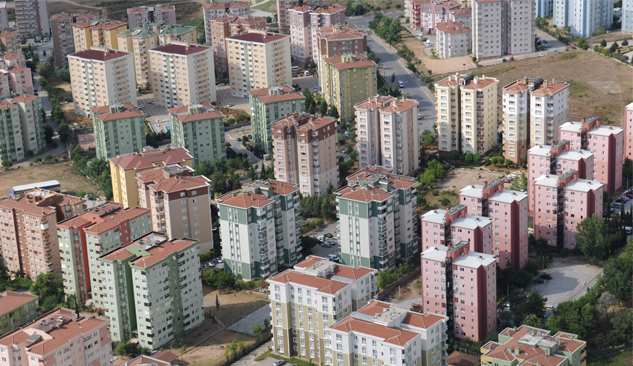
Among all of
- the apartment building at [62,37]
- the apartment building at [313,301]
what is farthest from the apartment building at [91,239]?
the apartment building at [62,37]

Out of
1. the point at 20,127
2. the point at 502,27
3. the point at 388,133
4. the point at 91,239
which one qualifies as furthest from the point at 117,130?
the point at 502,27

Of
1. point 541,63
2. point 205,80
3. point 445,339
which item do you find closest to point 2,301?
point 445,339

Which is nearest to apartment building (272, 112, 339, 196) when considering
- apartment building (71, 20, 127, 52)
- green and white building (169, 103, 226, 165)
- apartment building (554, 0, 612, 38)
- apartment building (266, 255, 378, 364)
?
green and white building (169, 103, 226, 165)

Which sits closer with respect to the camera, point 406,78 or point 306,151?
point 306,151

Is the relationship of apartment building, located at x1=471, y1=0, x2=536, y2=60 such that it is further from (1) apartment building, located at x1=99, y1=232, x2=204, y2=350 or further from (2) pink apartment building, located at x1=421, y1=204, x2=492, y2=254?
(1) apartment building, located at x1=99, y1=232, x2=204, y2=350

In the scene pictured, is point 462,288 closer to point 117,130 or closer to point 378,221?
point 378,221
